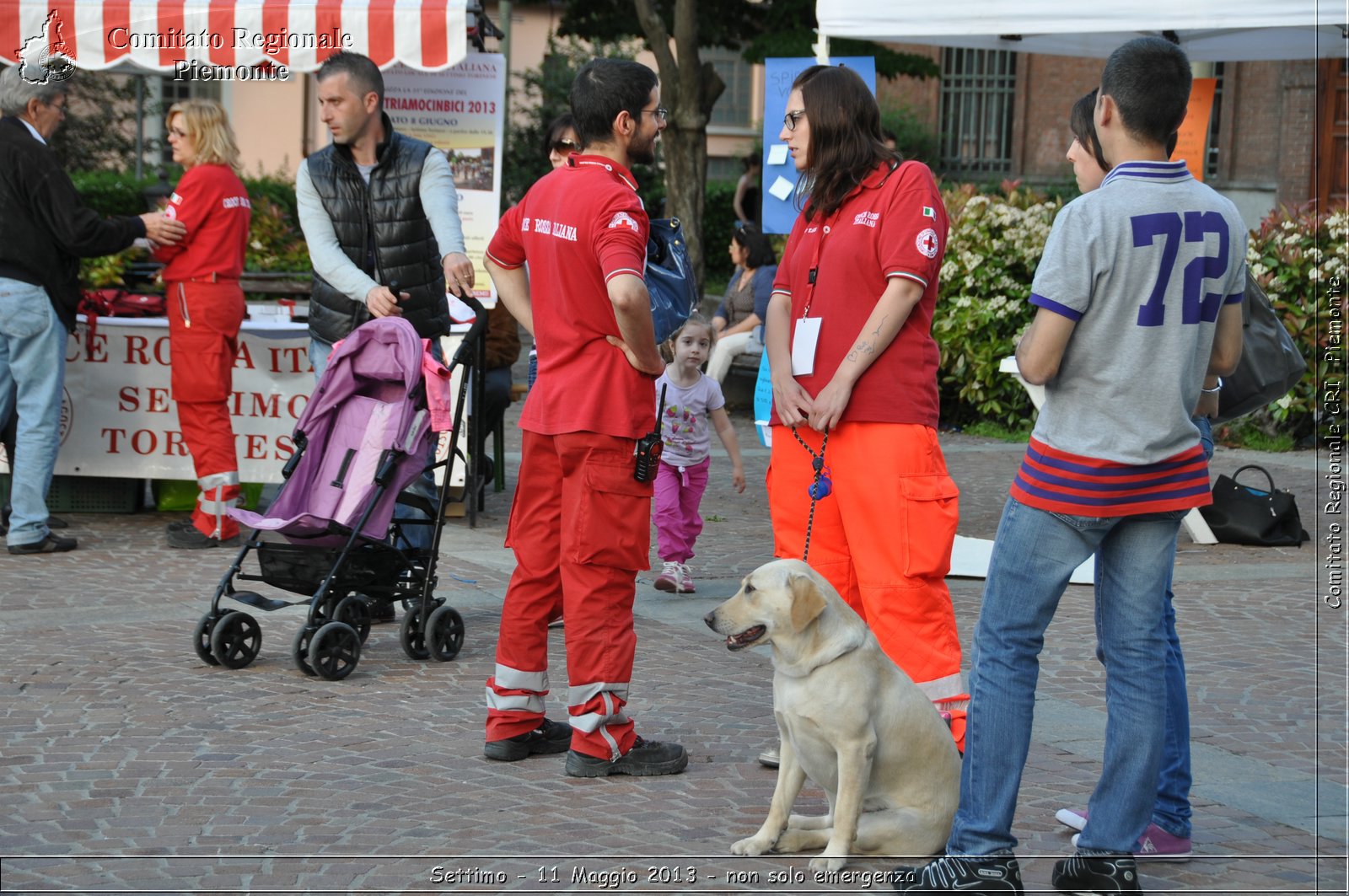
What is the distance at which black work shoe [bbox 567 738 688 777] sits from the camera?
4688mm

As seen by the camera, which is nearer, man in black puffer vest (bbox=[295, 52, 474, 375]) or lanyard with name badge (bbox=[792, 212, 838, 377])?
→ lanyard with name badge (bbox=[792, 212, 838, 377])

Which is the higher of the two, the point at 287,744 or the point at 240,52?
the point at 240,52

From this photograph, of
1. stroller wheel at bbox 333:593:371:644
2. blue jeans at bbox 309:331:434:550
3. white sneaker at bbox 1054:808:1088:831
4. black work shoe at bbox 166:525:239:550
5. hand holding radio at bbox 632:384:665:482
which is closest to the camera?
white sneaker at bbox 1054:808:1088:831

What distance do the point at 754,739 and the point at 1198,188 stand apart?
2445 mm

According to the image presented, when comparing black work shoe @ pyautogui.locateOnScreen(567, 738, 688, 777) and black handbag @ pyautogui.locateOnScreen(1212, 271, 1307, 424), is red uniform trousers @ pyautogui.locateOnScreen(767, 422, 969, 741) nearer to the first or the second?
black work shoe @ pyautogui.locateOnScreen(567, 738, 688, 777)

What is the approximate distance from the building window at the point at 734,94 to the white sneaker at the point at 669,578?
109ft

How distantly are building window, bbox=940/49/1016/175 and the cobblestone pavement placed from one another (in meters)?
25.3

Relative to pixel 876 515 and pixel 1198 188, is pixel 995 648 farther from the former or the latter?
pixel 1198 188

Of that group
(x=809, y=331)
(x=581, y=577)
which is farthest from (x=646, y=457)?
(x=809, y=331)

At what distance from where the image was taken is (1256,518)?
349 inches

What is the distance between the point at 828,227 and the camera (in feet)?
15.1

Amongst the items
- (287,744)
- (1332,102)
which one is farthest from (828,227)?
(1332,102)

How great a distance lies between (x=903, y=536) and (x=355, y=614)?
9.17 ft

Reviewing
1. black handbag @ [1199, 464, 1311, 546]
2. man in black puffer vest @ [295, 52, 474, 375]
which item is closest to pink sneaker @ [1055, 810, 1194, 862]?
man in black puffer vest @ [295, 52, 474, 375]
